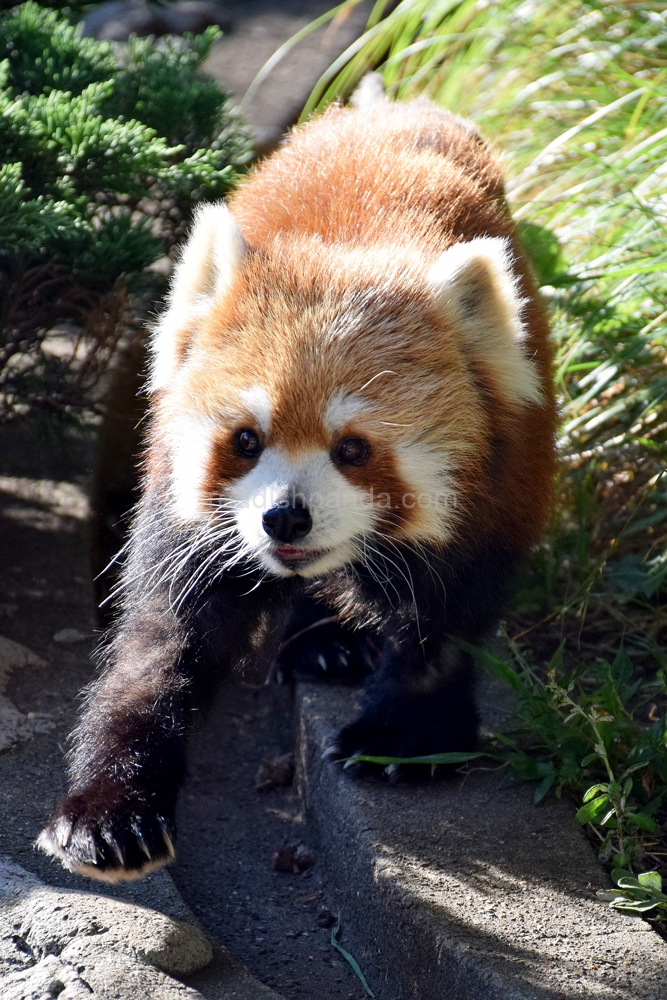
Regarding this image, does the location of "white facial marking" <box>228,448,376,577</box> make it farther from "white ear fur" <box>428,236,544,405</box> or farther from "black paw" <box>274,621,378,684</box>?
"black paw" <box>274,621,378,684</box>

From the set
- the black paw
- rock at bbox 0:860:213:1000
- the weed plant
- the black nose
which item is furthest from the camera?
the black paw

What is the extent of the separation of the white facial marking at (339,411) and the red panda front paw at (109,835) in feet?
3.70

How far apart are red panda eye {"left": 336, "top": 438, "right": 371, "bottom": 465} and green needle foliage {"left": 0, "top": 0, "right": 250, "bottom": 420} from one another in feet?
4.13

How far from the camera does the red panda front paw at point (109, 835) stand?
2.62m

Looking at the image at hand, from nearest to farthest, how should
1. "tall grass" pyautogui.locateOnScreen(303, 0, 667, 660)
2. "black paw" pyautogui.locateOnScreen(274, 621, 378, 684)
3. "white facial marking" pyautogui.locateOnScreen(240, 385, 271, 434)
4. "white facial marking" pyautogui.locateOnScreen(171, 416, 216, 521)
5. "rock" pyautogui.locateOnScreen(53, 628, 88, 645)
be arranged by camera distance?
"white facial marking" pyautogui.locateOnScreen(240, 385, 271, 434), "white facial marking" pyautogui.locateOnScreen(171, 416, 216, 521), "black paw" pyautogui.locateOnScreen(274, 621, 378, 684), "rock" pyautogui.locateOnScreen(53, 628, 88, 645), "tall grass" pyautogui.locateOnScreen(303, 0, 667, 660)

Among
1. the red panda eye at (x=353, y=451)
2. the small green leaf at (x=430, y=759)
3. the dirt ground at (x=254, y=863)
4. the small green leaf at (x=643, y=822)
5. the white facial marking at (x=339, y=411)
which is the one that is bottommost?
the dirt ground at (x=254, y=863)

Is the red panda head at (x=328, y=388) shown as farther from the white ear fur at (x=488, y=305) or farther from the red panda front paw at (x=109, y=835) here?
the red panda front paw at (x=109, y=835)

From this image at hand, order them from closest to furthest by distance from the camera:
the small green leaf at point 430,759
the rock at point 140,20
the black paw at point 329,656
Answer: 1. the small green leaf at point 430,759
2. the black paw at point 329,656
3. the rock at point 140,20

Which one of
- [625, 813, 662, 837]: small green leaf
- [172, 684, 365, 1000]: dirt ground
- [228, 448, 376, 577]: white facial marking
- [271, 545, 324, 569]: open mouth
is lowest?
[172, 684, 365, 1000]: dirt ground

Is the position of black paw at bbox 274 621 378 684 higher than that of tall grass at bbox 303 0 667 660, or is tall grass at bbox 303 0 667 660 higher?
tall grass at bbox 303 0 667 660

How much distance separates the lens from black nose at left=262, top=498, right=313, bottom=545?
8.42 ft

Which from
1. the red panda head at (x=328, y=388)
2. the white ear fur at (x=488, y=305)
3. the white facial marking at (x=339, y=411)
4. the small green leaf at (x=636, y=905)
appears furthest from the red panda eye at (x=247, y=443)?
Answer: the small green leaf at (x=636, y=905)

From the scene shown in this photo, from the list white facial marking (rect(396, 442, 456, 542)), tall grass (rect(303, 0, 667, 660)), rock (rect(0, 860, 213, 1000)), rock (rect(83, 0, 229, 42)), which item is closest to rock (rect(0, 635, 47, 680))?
rock (rect(0, 860, 213, 1000))

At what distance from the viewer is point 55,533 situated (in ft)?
14.3
